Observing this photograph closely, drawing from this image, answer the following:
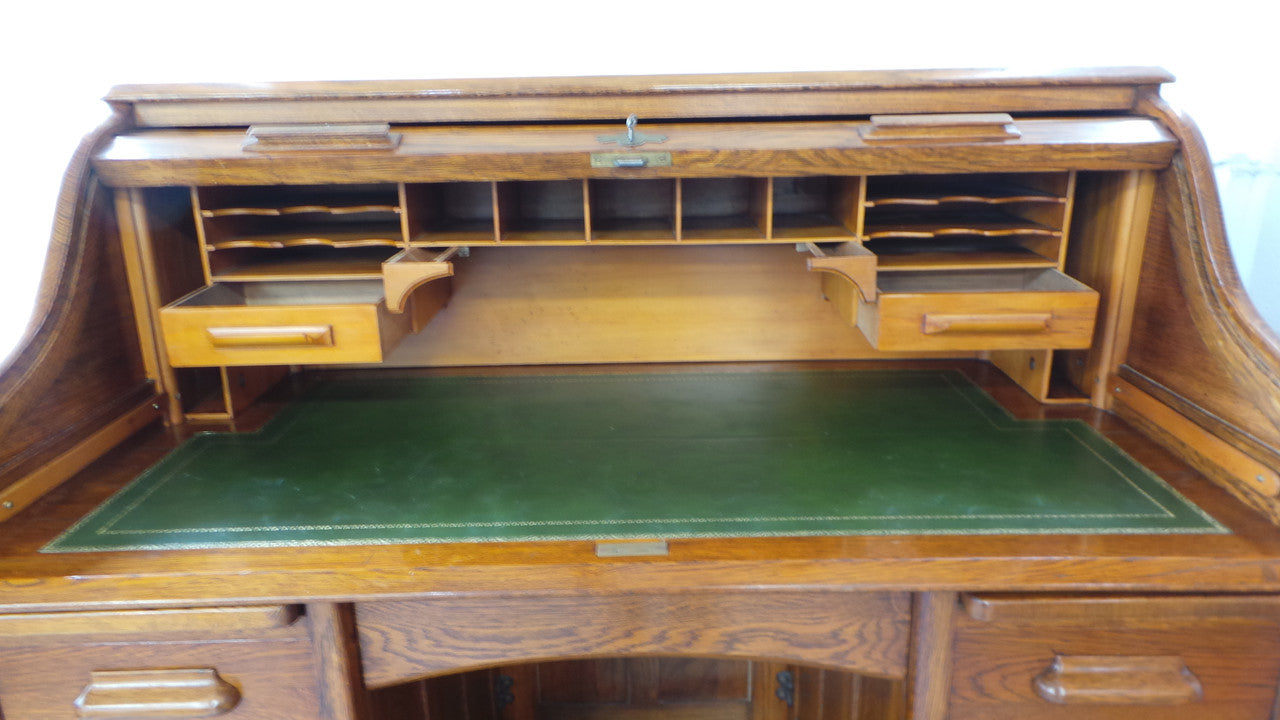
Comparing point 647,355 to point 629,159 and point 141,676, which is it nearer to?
point 629,159

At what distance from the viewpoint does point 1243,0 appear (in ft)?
5.26

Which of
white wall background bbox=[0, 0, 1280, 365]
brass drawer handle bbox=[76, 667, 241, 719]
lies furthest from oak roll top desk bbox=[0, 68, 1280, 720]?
white wall background bbox=[0, 0, 1280, 365]

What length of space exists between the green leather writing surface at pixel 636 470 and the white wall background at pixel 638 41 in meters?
0.68

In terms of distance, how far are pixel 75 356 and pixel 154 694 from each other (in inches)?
22.4

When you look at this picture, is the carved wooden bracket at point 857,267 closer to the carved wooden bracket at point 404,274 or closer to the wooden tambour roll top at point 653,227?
the wooden tambour roll top at point 653,227

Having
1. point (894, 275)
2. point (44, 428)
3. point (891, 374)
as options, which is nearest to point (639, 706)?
point (891, 374)

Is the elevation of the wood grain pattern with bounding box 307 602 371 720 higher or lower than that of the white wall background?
lower

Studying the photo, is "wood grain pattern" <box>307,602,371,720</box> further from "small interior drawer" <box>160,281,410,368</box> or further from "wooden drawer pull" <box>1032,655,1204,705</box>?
"wooden drawer pull" <box>1032,655,1204,705</box>

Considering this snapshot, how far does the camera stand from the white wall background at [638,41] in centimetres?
160

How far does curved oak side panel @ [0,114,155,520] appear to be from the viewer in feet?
3.75

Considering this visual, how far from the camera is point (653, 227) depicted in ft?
4.79

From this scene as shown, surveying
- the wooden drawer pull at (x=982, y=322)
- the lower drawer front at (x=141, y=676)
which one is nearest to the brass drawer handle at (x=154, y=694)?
the lower drawer front at (x=141, y=676)

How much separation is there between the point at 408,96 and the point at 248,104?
28 centimetres

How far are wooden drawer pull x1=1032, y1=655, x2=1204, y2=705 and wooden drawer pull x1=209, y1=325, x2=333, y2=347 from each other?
46.7 inches
